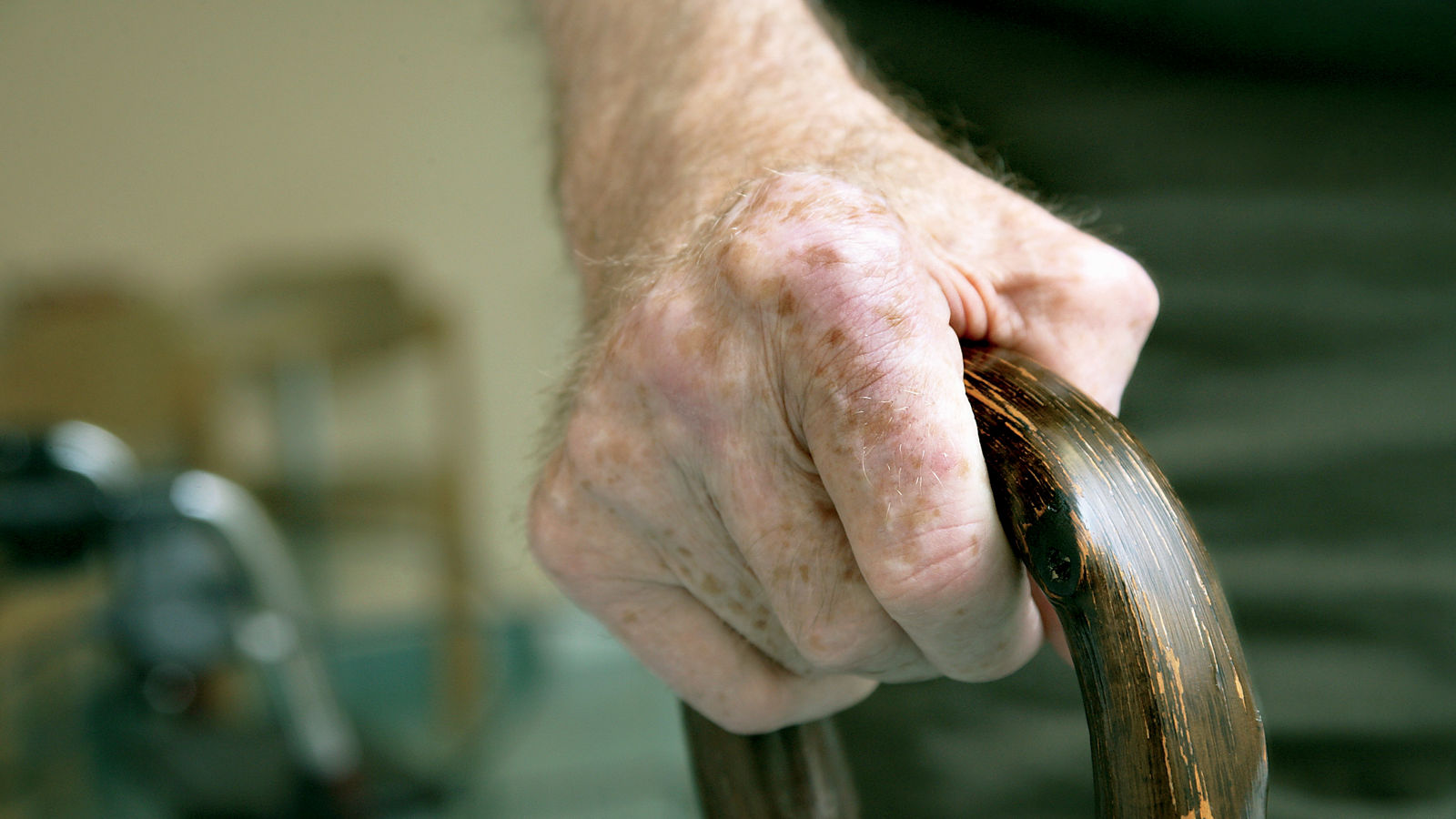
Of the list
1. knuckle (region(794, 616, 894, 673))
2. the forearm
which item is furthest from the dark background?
knuckle (region(794, 616, 894, 673))

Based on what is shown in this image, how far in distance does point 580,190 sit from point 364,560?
8.51 feet

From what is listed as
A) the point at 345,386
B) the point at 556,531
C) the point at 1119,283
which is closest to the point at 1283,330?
the point at 1119,283

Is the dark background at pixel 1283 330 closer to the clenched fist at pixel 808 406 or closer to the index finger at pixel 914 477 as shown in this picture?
the clenched fist at pixel 808 406

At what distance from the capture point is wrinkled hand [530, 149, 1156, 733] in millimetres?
239

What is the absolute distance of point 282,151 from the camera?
2.64 m

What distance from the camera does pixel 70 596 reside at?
1.94 metres

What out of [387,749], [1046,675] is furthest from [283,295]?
[1046,675]

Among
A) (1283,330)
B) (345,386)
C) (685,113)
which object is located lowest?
(345,386)

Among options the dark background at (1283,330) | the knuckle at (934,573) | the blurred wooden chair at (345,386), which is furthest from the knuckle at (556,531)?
the blurred wooden chair at (345,386)

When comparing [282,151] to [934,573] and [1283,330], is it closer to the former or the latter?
[1283,330]

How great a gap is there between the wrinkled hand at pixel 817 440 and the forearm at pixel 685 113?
3 centimetres

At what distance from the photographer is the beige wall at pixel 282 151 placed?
8.18ft

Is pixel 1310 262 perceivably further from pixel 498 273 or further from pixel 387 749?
pixel 498 273

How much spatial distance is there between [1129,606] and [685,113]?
0.70 feet
